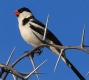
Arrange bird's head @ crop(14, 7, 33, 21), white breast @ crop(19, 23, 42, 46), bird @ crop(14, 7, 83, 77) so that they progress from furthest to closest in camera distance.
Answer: bird's head @ crop(14, 7, 33, 21), white breast @ crop(19, 23, 42, 46), bird @ crop(14, 7, 83, 77)

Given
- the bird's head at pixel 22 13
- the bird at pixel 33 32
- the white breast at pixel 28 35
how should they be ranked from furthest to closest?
the bird's head at pixel 22 13 < the white breast at pixel 28 35 < the bird at pixel 33 32

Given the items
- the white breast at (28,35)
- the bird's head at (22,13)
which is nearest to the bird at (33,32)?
the white breast at (28,35)

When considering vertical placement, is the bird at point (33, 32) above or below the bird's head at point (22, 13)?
below

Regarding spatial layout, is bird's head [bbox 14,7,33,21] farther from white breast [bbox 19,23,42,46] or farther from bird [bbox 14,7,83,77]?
white breast [bbox 19,23,42,46]

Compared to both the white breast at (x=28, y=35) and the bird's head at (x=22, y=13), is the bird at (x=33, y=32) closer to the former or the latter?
the white breast at (x=28, y=35)

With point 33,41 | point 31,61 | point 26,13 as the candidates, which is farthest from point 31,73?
point 26,13

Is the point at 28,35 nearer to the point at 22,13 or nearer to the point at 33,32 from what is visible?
the point at 33,32

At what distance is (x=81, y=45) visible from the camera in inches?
95.0

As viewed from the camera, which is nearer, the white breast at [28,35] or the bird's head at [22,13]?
the white breast at [28,35]

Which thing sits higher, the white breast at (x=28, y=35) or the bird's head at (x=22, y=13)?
the bird's head at (x=22, y=13)

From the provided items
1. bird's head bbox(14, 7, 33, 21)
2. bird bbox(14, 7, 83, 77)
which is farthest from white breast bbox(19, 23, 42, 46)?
bird's head bbox(14, 7, 33, 21)

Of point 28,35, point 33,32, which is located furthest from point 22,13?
point 33,32

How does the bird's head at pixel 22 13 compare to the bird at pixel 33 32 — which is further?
the bird's head at pixel 22 13

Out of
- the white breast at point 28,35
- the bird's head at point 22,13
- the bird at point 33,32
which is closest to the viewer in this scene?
the bird at point 33,32
